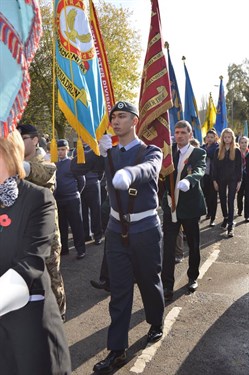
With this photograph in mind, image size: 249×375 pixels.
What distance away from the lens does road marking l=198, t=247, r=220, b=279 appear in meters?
5.43

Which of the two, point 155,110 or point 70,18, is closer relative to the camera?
point 70,18

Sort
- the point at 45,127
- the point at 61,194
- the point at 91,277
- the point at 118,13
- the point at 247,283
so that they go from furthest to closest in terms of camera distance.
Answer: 1. the point at 45,127
2. the point at 118,13
3. the point at 61,194
4. the point at 91,277
5. the point at 247,283

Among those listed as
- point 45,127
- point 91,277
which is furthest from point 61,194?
point 45,127

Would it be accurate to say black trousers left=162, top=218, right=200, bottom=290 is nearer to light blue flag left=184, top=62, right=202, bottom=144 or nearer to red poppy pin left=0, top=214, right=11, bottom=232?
red poppy pin left=0, top=214, right=11, bottom=232

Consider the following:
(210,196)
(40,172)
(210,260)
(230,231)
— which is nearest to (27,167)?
(40,172)

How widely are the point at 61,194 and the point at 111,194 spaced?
3066mm

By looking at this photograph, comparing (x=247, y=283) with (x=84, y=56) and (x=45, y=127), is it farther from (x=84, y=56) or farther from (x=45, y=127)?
(x=45, y=127)

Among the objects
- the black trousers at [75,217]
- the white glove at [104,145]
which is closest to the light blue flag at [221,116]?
the black trousers at [75,217]

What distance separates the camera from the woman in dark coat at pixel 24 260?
5.51 ft

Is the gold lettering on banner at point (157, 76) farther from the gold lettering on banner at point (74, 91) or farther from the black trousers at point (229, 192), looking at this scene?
the black trousers at point (229, 192)

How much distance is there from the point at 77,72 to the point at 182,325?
2.75 meters

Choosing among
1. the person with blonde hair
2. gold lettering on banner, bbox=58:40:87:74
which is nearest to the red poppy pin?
gold lettering on banner, bbox=58:40:87:74

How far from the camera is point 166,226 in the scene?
179 inches

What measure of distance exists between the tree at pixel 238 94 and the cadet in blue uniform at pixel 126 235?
49986mm
